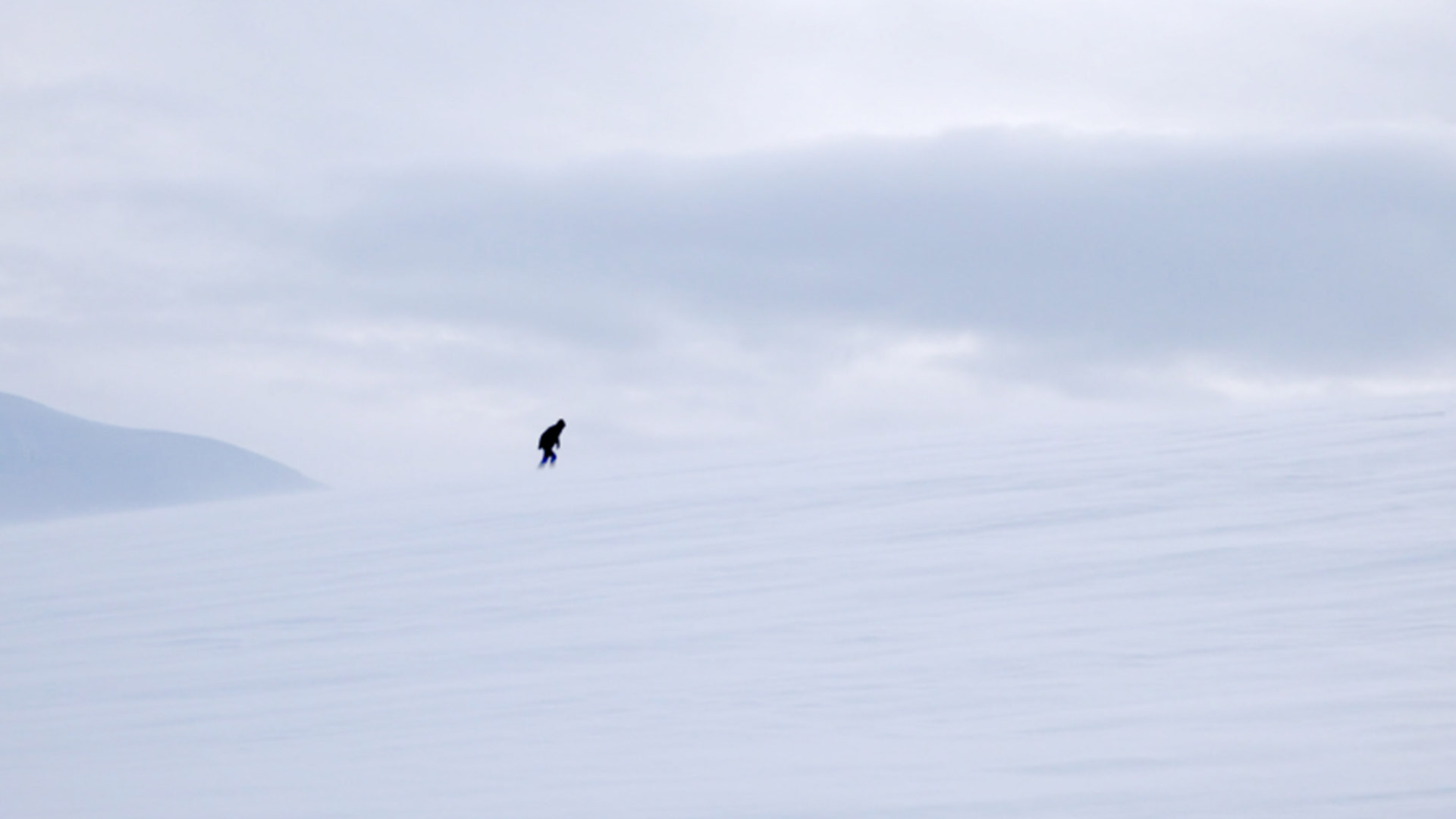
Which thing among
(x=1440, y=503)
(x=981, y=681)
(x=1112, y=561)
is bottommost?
(x=981, y=681)

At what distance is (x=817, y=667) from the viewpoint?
25.1 feet

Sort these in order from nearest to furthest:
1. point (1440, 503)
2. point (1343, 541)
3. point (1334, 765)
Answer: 1. point (1334, 765)
2. point (1343, 541)
3. point (1440, 503)

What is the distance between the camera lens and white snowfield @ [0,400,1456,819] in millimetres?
5605

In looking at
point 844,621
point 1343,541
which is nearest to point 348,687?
point 844,621

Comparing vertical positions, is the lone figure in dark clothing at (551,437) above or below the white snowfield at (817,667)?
above

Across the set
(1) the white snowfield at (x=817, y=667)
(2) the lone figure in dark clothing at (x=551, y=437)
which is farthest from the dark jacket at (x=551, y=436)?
(1) the white snowfield at (x=817, y=667)

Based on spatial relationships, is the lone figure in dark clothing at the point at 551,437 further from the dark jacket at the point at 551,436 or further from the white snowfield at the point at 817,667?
the white snowfield at the point at 817,667

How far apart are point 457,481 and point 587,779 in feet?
90.3

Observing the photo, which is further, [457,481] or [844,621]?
[457,481]

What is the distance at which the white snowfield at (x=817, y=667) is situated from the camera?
18.4ft

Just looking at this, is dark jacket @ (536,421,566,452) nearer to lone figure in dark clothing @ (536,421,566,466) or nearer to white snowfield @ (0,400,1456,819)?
lone figure in dark clothing @ (536,421,566,466)

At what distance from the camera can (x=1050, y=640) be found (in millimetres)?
7734

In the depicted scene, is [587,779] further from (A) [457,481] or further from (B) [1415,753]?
(A) [457,481]

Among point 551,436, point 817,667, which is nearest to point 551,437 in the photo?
point 551,436
